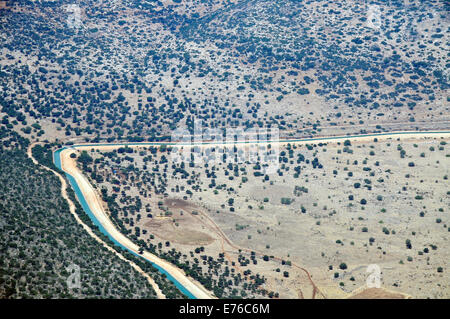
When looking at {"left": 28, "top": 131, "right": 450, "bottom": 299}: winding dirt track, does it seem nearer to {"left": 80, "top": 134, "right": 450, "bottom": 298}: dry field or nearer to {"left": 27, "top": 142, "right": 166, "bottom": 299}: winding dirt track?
{"left": 27, "top": 142, "right": 166, "bottom": 299}: winding dirt track

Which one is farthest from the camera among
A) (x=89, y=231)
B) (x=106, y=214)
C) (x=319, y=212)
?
(x=319, y=212)

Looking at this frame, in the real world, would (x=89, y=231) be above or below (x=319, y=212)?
below

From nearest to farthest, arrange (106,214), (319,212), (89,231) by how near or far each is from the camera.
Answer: (89,231) < (106,214) < (319,212)

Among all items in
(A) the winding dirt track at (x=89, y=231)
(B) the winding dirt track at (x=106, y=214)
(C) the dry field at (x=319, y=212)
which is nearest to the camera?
(A) the winding dirt track at (x=89, y=231)

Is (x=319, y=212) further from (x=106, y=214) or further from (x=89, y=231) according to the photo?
(x=89, y=231)

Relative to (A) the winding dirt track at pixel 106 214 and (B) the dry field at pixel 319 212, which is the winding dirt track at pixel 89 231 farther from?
(B) the dry field at pixel 319 212

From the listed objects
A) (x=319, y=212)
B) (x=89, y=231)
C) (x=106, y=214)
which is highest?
(x=106, y=214)

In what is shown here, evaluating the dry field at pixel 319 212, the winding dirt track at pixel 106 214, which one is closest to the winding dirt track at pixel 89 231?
the winding dirt track at pixel 106 214

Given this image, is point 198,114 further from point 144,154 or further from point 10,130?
point 10,130

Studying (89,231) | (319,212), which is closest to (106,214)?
(89,231)

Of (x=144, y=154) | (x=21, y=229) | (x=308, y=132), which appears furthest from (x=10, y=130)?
(x=308, y=132)

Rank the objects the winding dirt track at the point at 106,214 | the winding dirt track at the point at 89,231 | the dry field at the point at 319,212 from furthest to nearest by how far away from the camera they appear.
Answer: the dry field at the point at 319,212 → the winding dirt track at the point at 106,214 → the winding dirt track at the point at 89,231

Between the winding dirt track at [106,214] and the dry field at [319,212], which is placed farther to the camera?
the dry field at [319,212]
